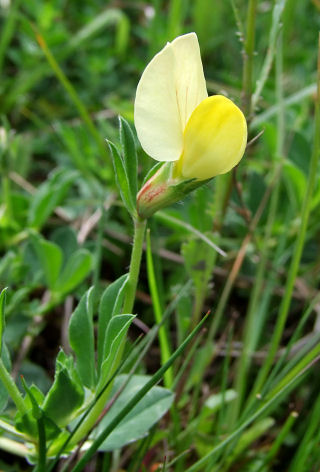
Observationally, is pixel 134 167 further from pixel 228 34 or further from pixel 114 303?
pixel 228 34

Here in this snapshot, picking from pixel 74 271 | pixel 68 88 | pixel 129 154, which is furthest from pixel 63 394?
pixel 68 88

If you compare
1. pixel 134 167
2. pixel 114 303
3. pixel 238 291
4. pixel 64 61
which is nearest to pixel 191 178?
pixel 134 167

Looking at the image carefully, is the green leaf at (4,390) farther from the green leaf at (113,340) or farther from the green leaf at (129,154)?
the green leaf at (129,154)

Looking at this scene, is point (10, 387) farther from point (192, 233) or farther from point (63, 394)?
point (192, 233)

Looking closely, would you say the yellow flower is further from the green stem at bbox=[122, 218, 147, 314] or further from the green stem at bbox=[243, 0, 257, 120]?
the green stem at bbox=[243, 0, 257, 120]

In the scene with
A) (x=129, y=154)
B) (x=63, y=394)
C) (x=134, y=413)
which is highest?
(x=129, y=154)

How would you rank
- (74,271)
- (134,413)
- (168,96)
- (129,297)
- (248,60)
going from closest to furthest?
(168,96) → (129,297) → (134,413) → (248,60) → (74,271)

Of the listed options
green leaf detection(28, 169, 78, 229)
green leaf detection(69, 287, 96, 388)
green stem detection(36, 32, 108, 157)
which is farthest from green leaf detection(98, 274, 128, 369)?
green stem detection(36, 32, 108, 157)
